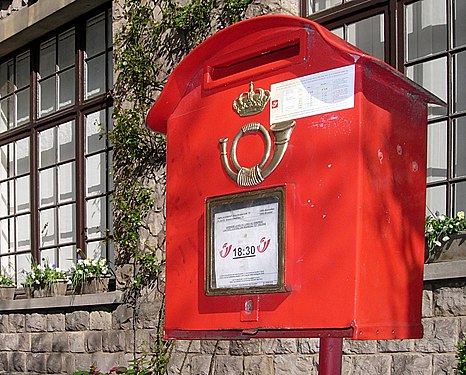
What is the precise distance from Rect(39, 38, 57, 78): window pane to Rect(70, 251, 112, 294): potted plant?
2221 millimetres

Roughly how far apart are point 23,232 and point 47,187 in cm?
60

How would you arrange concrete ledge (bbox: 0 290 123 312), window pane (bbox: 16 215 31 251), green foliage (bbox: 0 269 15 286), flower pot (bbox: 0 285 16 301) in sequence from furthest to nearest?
window pane (bbox: 16 215 31 251)
green foliage (bbox: 0 269 15 286)
flower pot (bbox: 0 285 16 301)
concrete ledge (bbox: 0 290 123 312)

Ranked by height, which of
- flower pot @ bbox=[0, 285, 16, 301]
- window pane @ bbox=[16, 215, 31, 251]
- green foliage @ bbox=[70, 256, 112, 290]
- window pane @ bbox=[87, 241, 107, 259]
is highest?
window pane @ bbox=[16, 215, 31, 251]

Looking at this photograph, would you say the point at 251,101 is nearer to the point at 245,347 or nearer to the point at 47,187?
the point at 245,347

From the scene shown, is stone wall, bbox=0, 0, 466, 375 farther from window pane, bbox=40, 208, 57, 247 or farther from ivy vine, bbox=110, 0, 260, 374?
window pane, bbox=40, 208, 57, 247

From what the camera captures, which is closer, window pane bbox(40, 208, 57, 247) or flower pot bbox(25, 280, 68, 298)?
flower pot bbox(25, 280, 68, 298)

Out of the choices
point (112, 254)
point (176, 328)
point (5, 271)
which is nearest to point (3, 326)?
point (5, 271)

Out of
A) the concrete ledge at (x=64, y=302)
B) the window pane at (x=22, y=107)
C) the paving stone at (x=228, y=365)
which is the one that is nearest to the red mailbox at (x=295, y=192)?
the paving stone at (x=228, y=365)

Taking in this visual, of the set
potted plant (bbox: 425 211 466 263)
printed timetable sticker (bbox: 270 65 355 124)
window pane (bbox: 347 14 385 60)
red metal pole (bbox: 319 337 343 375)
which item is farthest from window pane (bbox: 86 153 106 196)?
printed timetable sticker (bbox: 270 65 355 124)

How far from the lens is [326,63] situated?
8.98ft

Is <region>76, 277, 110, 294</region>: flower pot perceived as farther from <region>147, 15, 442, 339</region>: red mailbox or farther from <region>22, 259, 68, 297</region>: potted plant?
<region>147, 15, 442, 339</region>: red mailbox

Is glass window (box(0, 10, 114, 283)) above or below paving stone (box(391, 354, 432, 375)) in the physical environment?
above

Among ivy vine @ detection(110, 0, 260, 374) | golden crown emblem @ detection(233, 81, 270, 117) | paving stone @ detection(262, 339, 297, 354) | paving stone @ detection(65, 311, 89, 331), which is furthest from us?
paving stone @ detection(65, 311, 89, 331)

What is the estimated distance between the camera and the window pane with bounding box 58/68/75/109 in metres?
9.09
